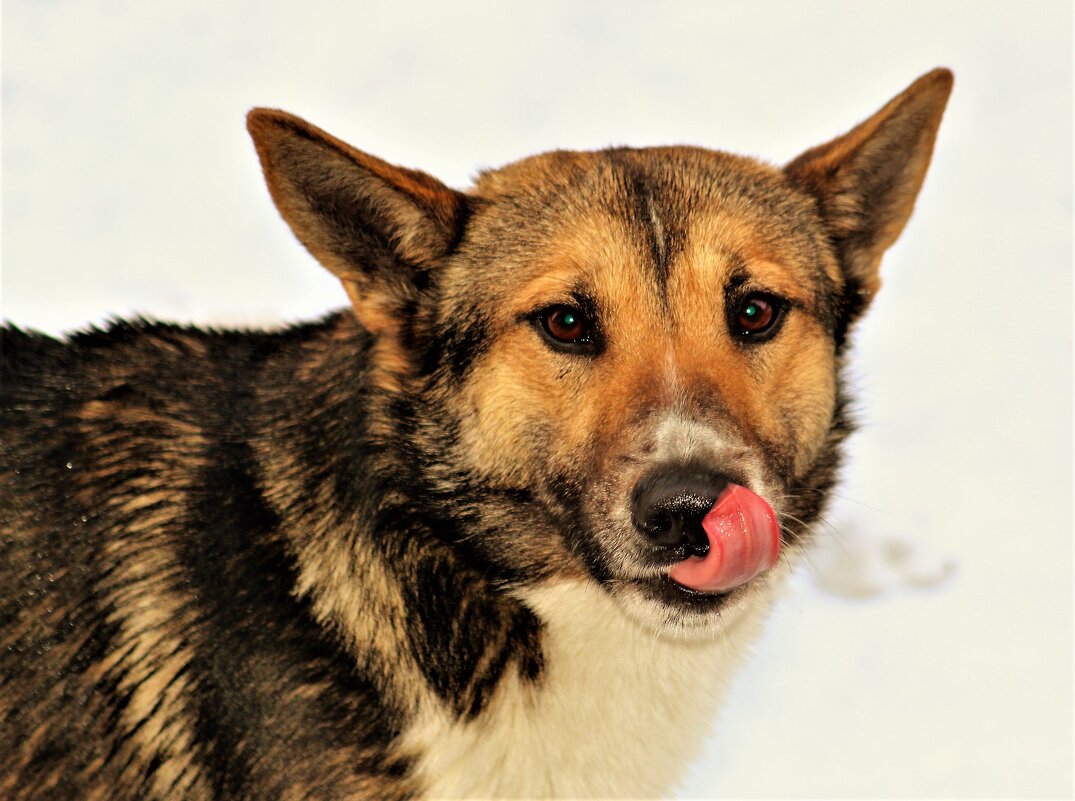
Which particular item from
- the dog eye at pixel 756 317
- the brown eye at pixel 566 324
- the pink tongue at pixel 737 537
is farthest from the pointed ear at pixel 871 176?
the pink tongue at pixel 737 537

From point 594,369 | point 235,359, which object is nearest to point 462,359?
point 594,369

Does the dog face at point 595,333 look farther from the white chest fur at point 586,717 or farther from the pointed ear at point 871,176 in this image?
the white chest fur at point 586,717

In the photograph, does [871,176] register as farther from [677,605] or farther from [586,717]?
[586,717]

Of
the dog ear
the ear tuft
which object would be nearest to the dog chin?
the dog ear

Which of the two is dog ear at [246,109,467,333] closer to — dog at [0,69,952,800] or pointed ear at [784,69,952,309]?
dog at [0,69,952,800]

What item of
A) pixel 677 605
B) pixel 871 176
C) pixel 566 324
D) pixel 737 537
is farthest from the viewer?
pixel 871 176

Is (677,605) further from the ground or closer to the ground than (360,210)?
closer to the ground

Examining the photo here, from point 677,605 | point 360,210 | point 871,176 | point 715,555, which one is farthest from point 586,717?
point 871,176

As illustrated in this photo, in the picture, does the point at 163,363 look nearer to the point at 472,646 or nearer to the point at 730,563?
the point at 472,646
